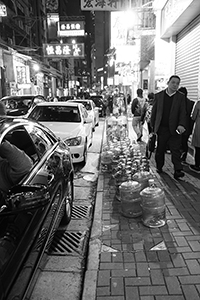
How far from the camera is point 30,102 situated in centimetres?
1381

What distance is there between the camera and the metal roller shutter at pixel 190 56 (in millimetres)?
7684

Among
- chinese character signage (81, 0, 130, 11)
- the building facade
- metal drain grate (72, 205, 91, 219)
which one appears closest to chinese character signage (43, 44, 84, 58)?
the building facade

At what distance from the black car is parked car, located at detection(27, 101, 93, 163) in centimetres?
355

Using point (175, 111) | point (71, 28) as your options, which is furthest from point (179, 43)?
point (71, 28)

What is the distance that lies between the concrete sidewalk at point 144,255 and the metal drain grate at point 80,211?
20cm

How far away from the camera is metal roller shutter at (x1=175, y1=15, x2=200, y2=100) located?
768cm

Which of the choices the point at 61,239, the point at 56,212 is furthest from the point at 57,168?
the point at 61,239

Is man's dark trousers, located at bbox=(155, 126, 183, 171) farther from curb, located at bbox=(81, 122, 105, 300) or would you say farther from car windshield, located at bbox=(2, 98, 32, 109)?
car windshield, located at bbox=(2, 98, 32, 109)

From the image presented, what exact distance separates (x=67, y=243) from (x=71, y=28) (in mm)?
23098

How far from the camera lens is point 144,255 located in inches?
126

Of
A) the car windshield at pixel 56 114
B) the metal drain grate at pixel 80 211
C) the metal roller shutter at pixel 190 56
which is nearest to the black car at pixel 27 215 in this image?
the metal drain grate at pixel 80 211

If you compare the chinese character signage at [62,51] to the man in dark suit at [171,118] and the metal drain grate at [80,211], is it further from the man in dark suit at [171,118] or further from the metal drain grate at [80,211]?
the metal drain grate at [80,211]

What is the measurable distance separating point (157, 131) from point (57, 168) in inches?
117

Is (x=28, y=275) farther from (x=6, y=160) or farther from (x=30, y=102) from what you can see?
(x=30, y=102)
